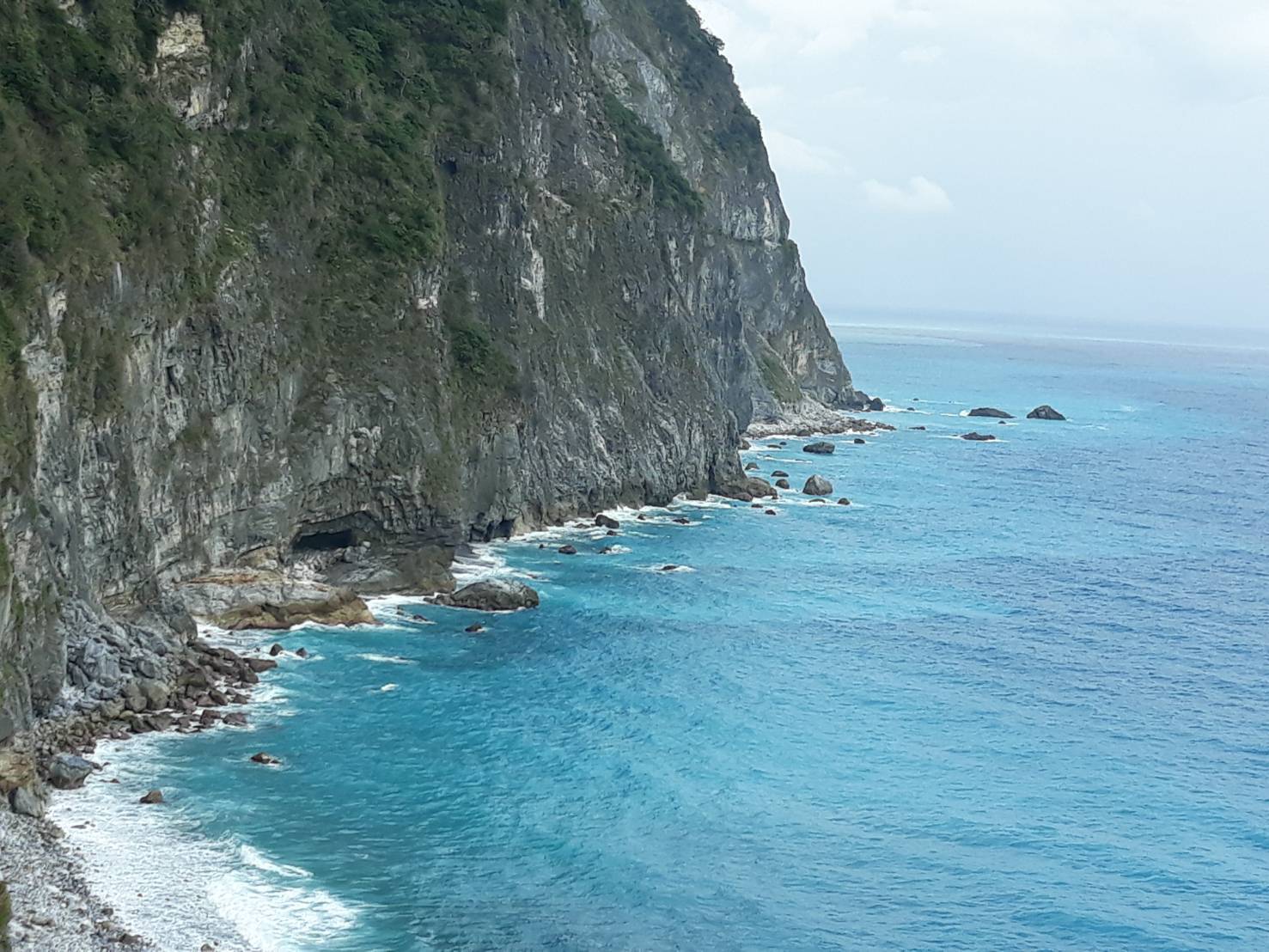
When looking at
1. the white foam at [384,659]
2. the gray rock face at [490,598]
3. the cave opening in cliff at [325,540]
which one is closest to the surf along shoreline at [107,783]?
the gray rock face at [490,598]

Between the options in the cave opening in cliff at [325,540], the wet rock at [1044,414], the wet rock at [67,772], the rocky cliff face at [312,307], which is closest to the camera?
the wet rock at [67,772]

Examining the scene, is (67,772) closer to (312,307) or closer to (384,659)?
(384,659)

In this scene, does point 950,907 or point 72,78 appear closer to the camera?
point 950,907

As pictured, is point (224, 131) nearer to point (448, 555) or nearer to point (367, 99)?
point (367, 99)

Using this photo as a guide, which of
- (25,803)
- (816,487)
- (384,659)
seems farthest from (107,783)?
(816,487)

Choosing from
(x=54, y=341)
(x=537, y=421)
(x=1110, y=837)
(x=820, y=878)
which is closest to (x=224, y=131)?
(x=54, y=341)

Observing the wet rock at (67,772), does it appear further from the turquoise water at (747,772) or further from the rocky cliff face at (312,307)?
the rocky cliff face at (312,307)
